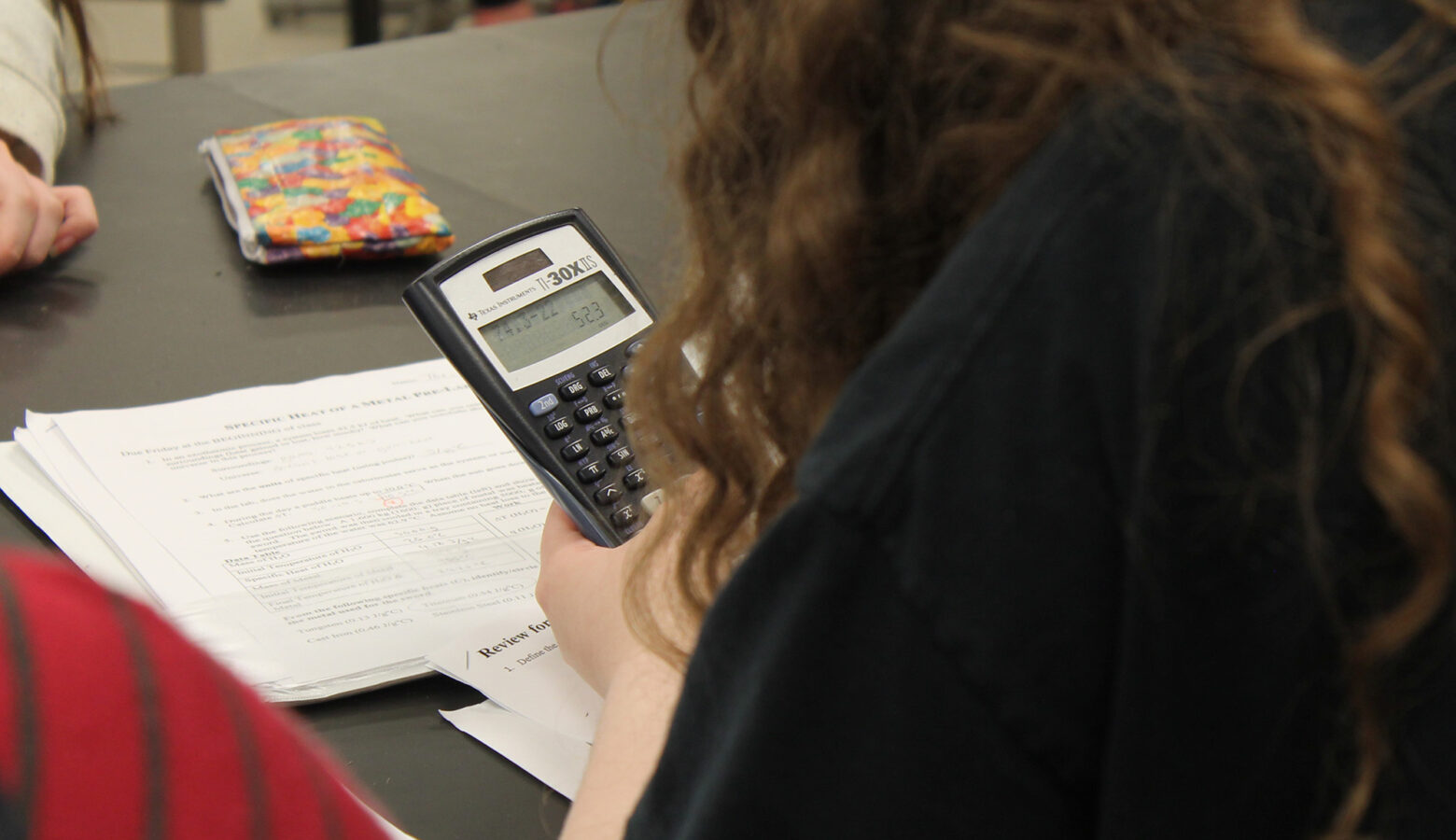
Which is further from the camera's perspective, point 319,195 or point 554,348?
point 319,195

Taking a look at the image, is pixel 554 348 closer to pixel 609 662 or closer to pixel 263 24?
pixel 609 662

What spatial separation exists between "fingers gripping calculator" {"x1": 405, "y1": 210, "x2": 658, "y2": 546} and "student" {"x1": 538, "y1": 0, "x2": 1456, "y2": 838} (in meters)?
0.26

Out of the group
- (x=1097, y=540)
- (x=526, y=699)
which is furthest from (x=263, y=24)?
(x=1097, y=540)

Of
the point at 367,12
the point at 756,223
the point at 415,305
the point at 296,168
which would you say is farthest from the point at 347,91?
the point at 367,12

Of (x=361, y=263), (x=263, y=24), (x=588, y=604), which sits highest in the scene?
(x=588, y=604)

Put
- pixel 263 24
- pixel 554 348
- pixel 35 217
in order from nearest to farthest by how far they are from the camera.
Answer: pixel 554 348, pixel 35 217, pixel 263 24

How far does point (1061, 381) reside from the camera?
24cm

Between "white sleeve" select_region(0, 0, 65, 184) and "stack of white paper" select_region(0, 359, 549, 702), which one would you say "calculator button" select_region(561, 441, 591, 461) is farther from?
"white sleeve" select_region(0, 0, 65, 184)

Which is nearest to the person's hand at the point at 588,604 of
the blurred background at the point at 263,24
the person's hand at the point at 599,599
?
the person's hand at the point at 599,599

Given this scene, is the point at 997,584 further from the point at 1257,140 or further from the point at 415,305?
the point at 415,305

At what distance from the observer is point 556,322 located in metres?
0.58

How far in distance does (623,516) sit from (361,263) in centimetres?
41

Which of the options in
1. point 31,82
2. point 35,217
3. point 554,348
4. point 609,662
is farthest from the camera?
point 31,82

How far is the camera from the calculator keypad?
55cm
